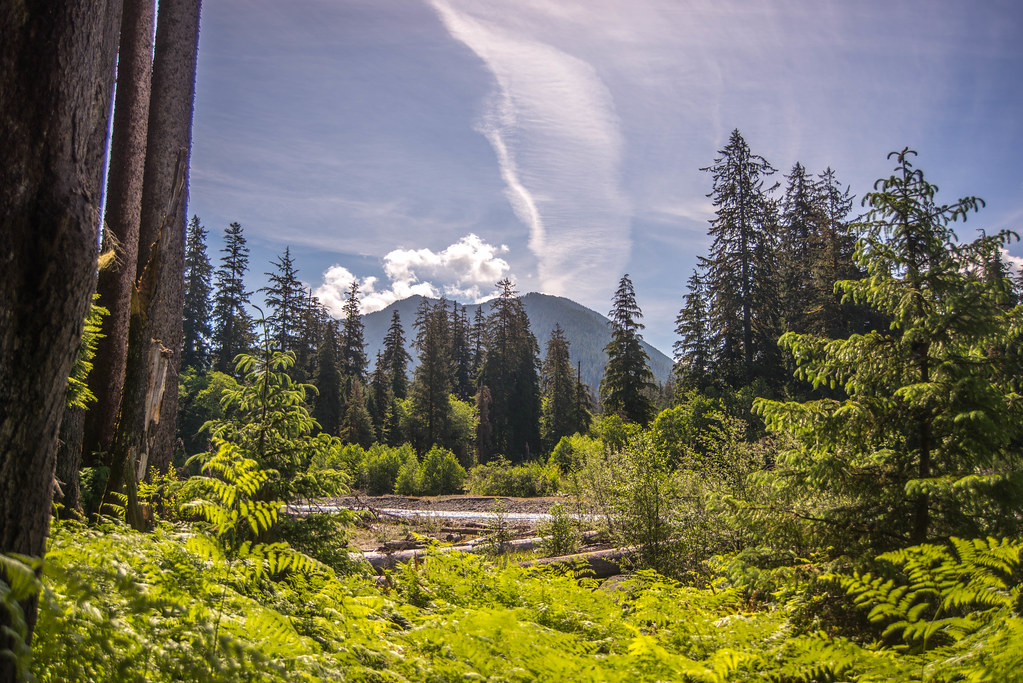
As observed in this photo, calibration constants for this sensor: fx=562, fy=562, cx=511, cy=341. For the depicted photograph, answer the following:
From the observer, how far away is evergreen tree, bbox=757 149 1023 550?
4.49 meters

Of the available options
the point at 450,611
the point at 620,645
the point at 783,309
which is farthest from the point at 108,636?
the point at 783,309

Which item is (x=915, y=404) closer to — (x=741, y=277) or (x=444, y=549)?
(x=444, y=549)

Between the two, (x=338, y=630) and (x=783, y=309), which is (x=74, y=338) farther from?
(x=783, y=309)

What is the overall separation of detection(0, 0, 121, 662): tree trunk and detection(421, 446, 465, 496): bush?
85.7 feet

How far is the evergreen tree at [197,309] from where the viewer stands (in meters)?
40.5

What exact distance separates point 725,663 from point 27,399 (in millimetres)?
2853

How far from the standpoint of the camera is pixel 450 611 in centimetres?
358

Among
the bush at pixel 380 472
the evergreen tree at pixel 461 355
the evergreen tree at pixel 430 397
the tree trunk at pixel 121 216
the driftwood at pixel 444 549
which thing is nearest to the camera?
the tree trunk at pixel 121 216

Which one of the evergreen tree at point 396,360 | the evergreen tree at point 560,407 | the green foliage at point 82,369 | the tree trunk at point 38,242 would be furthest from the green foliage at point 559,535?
the evergreen tree at point 396,360

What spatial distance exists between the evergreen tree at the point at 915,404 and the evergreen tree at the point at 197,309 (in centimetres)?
4311

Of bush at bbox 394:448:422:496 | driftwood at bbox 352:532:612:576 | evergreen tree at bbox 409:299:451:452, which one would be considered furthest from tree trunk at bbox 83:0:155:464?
evergreen tree at bbox 409:299:451:452

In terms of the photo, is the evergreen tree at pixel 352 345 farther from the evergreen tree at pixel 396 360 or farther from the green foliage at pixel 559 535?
the green foliage at pixel 559 535

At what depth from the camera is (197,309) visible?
135ft

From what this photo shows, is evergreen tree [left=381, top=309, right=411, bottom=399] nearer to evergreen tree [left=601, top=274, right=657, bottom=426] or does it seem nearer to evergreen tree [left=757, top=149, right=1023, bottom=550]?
evergreen tree [left=601, top=274, right=657, bottom=426]
